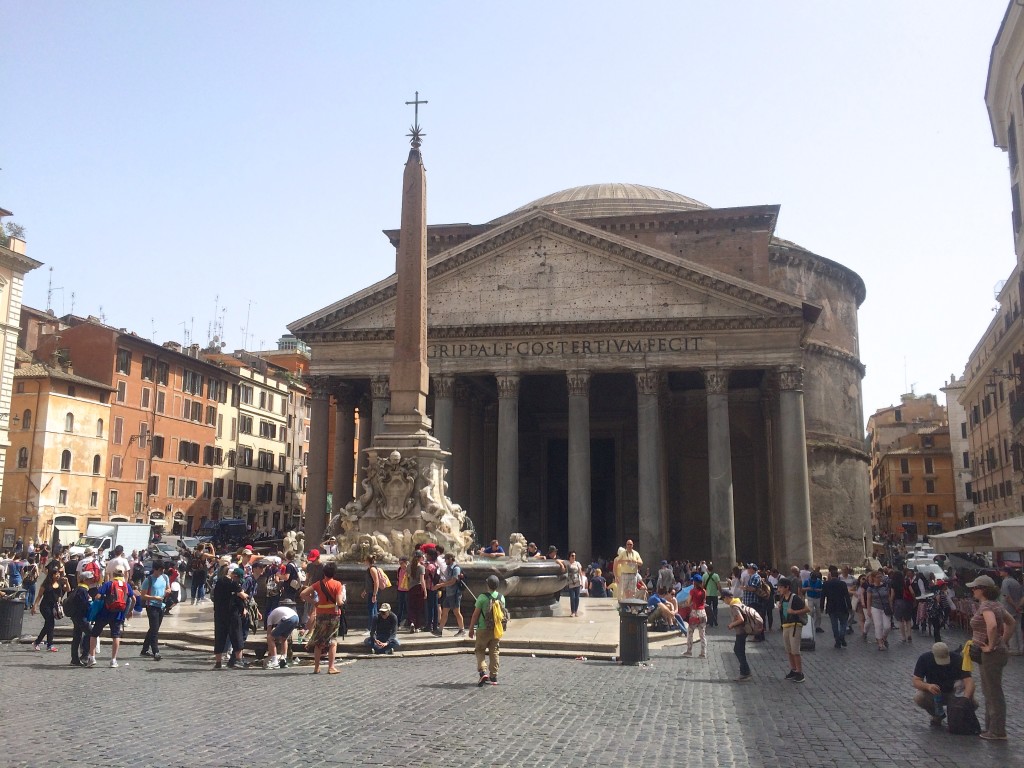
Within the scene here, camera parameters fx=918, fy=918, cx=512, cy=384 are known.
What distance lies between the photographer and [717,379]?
25969mm

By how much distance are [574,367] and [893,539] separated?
133ft

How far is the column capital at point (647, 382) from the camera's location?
2628cm

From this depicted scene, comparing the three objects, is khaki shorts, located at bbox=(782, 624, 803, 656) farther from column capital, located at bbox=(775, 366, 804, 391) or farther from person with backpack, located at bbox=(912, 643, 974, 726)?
column capital, located at bbox=(775, 366, 804, 391)

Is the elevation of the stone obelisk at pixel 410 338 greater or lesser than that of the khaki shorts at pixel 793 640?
greater

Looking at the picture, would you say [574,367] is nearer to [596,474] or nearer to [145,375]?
[596,474]

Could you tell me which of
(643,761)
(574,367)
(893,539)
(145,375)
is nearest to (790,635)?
(643,761)

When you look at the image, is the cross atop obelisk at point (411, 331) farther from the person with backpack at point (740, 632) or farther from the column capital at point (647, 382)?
the column capital at point (647, 382)

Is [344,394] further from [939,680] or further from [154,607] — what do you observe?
[939,680]

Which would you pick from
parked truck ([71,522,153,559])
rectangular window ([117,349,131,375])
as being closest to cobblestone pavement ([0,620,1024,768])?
parked truck ([71,522,153,559])

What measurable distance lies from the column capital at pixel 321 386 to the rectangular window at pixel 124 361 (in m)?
12.6

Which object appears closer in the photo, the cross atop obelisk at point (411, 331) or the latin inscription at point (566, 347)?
the cross atop obelisk at point (411, 331)

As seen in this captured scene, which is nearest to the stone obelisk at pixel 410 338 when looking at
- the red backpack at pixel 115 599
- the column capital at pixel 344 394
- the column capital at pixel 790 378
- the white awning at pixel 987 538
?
the red backpack at pixel 115 599

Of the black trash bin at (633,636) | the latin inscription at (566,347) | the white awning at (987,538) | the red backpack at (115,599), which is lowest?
the black trash bin at (633,636)

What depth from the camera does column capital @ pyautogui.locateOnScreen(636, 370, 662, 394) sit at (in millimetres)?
26281
